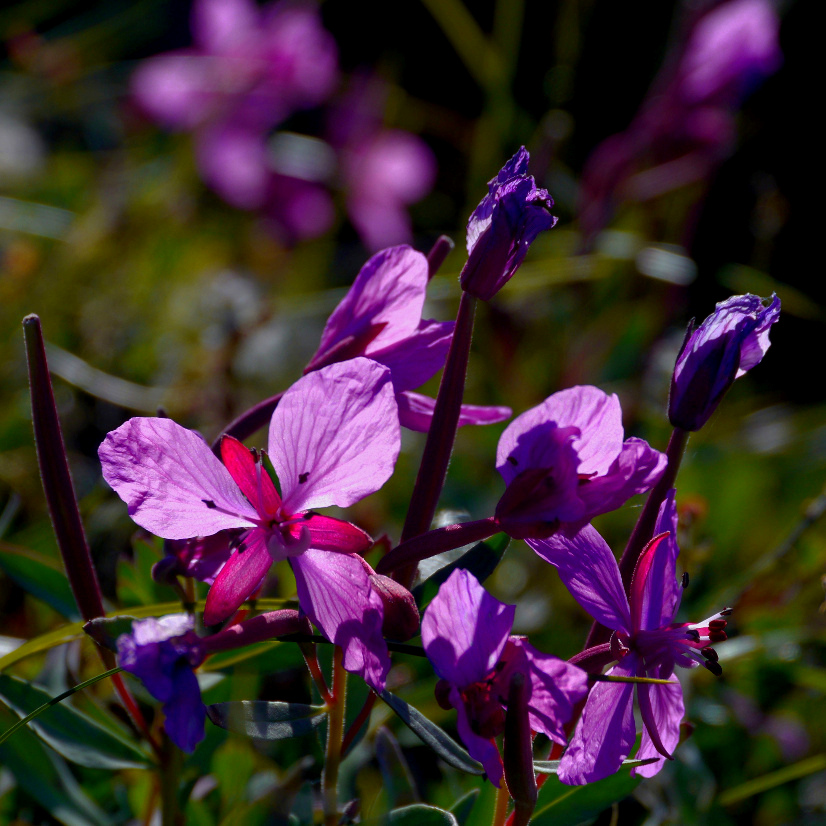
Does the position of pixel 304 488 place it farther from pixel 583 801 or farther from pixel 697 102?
pixel 697 102

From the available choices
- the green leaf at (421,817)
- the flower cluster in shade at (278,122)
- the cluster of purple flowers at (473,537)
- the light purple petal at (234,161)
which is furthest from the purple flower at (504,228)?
the light purple petal at (234,161)

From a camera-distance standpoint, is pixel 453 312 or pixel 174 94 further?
pixel 174 94

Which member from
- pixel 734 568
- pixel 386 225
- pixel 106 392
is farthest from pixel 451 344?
pixel 386 225

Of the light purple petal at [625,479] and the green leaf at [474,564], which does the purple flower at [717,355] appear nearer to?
the light purple petal at [625,479]

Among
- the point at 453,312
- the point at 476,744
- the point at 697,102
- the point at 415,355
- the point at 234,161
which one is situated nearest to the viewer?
the point at 476,744

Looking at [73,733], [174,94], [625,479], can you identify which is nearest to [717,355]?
[625,479]

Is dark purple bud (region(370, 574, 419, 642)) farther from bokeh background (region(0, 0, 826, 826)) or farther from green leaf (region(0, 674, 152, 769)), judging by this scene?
green leaf (region(0, 674, 152, 769))

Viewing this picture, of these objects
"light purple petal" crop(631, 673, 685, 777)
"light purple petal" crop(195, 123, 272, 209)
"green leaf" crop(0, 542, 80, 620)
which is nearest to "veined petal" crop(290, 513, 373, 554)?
"light purple petal" crop(631, 673, 685, 777)
